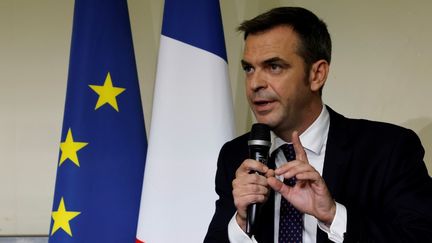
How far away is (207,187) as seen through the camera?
1966mm

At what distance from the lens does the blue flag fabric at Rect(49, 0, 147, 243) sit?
1.98 meters

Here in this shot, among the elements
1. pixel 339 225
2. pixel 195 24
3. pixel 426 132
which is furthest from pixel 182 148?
pixel 426 132

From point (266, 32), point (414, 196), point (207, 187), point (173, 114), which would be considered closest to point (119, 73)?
point (173, 114)

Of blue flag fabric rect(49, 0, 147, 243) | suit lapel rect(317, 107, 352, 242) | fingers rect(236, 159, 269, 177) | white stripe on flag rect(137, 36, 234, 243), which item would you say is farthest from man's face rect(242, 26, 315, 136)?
blue flag fabric rect(49, 0, 147, 243)

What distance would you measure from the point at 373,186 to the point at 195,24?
100 centimetres

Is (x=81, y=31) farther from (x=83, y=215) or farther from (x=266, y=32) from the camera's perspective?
(x=266, y=32)

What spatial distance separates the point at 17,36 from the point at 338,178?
1.72 metres

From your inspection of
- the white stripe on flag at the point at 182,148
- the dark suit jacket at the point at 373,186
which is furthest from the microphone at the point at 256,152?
the white stripe on flag at the point at 182,148

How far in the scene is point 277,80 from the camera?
1469 mm

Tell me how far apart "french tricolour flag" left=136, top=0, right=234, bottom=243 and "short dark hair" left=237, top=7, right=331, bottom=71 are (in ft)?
1.57

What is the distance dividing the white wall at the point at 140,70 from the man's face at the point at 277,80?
0.87m

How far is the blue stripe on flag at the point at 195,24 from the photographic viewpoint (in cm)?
202

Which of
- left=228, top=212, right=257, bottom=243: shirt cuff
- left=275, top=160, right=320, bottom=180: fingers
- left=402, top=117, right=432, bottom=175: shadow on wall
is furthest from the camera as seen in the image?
left=402, top=117, right=432, bottom=175: shadow on wall

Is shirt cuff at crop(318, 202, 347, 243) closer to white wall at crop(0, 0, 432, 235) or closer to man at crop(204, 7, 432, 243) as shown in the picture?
man at crop(204, 7, 432, 243)
